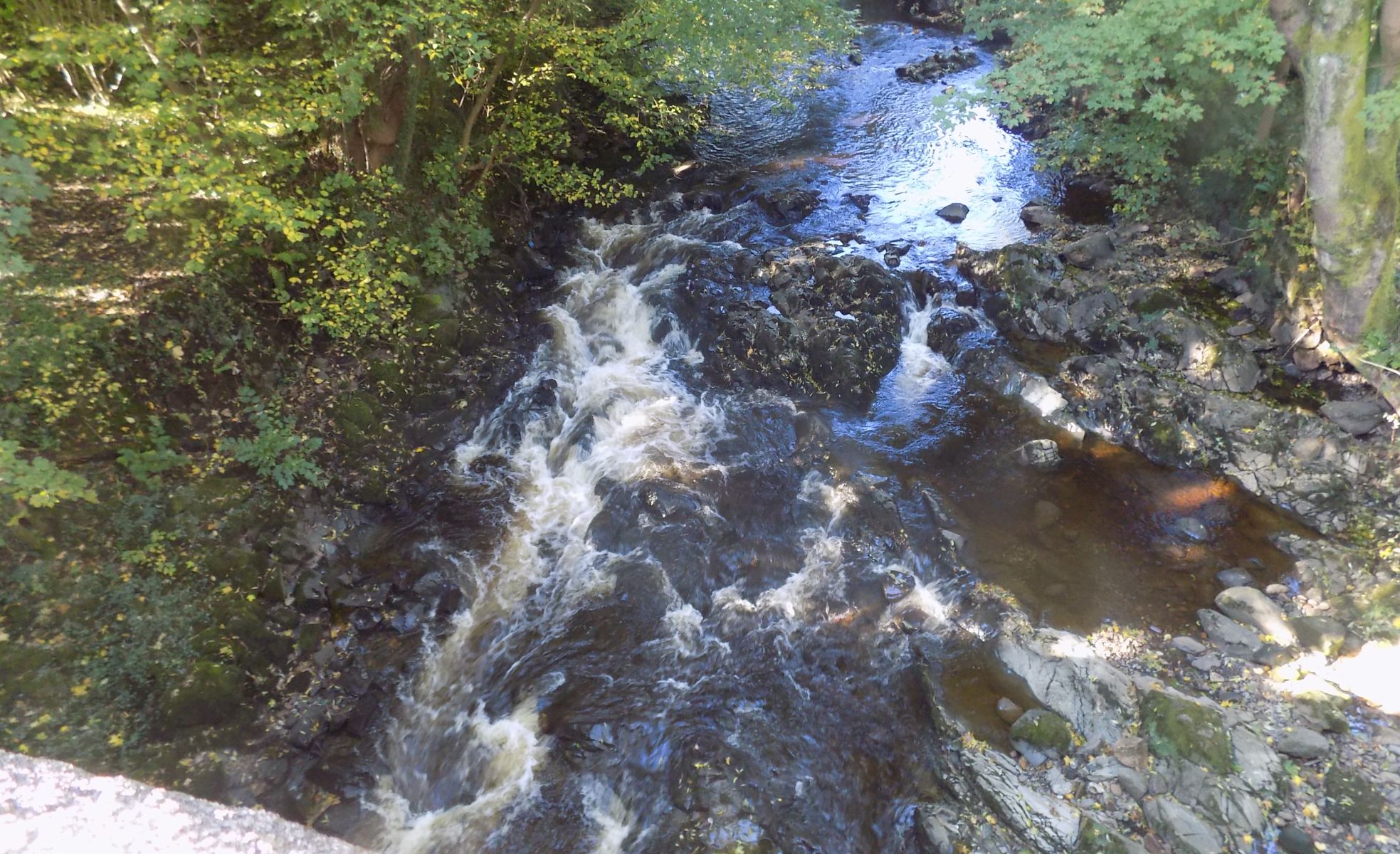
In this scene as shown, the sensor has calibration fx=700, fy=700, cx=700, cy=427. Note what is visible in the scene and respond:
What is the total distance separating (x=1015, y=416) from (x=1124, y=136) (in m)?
6.08

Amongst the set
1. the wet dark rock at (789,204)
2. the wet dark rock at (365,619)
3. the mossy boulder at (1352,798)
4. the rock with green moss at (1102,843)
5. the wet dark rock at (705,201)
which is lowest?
the mossy boulder at (1352,798)

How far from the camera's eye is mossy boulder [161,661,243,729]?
20.4ft

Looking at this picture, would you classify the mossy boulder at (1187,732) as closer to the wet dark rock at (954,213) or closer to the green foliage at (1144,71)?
the green foliage at (1144,71)

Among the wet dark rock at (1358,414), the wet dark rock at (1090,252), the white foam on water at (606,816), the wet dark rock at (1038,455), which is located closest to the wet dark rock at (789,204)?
the wet dark rock at (1090,252)

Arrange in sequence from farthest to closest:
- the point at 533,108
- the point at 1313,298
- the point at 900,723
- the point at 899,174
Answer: the point at 899,174
the point at 533,108
the point at 1313,298
the point at 900,723

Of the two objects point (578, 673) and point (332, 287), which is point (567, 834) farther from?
point (332, 287)

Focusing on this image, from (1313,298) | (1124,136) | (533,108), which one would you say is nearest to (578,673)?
(533,108)

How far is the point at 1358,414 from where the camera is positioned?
9266mm

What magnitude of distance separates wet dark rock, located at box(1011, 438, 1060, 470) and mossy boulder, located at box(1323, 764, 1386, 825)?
4500 mm

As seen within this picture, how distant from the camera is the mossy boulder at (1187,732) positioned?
A: 628cm

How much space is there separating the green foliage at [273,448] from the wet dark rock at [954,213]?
12395mm

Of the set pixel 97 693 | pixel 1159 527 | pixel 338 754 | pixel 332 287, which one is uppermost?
pixel 332 287

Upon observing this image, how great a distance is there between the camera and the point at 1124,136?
12.6 meters

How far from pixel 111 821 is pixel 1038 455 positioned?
1020 cm
